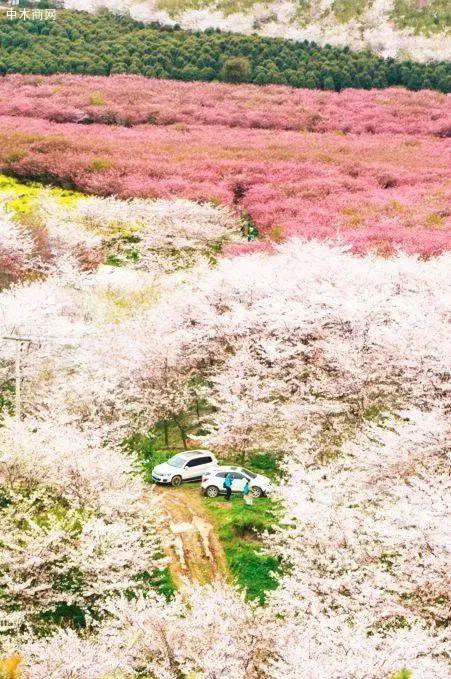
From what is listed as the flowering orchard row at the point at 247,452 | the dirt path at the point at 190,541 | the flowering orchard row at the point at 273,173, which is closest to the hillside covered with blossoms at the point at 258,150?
the flowering orchard row at the point at 273,173

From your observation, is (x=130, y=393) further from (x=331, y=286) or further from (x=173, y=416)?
(x=331, y=286)

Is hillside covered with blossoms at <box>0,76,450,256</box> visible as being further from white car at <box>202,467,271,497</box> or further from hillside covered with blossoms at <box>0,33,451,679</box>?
white car at <box>202,467,271,497</box>

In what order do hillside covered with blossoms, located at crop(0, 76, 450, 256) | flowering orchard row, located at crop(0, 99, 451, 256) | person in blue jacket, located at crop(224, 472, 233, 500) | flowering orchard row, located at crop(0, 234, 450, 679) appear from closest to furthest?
1. flowering orchard row, located at crop(0, 234, 450, 679)
2. person in blue jacket, located at crop(224, 472, 233, 500)
3. flowering orchard row, located at crop(0, 99, 451, 256)
4. hillside covered with blossoms, located at crop(0, 76, 450, 256)

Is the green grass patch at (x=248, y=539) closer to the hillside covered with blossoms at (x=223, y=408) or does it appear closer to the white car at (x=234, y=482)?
the hillside covered with blossoms at (x=223, y=408)

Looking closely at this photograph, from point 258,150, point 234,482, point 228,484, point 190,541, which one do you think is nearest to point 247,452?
point 234,482

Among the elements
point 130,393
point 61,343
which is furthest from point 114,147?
point 130,393

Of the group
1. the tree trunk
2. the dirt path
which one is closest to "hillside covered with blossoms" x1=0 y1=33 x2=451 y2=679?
the dirt path

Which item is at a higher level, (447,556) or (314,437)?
(447,556)

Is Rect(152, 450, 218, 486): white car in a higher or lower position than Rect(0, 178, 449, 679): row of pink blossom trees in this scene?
lower
